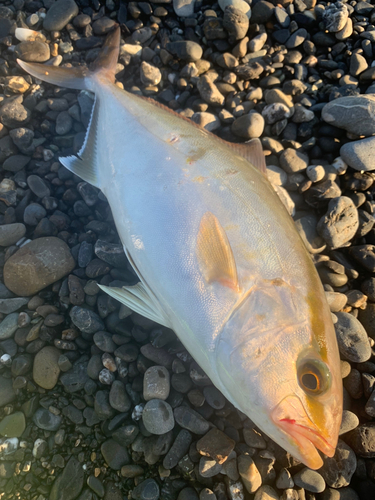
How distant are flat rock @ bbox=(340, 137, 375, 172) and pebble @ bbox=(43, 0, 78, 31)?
282 cm

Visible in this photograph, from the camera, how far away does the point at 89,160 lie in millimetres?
2129

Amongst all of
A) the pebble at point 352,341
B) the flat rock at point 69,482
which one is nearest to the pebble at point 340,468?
the pebble at point 352,341

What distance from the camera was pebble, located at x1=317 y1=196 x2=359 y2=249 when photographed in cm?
219

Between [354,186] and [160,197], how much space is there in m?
1.66

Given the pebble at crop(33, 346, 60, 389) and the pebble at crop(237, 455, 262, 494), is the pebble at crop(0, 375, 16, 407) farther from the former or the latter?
the pebble at crop(237, 455, 262, 494)

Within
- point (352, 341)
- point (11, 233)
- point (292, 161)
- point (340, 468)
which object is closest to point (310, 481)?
point (340, 468)

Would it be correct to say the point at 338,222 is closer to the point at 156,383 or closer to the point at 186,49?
the point at 156,383

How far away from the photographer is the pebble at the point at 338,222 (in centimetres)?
219

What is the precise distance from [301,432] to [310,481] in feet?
2.81

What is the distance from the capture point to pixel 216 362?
1.41m

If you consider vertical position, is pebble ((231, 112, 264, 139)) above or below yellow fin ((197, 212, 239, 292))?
above

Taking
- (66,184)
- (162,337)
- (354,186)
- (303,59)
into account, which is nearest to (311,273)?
(162,337)

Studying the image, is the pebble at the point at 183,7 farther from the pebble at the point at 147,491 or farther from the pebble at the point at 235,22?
the pebble at the point at 147,491

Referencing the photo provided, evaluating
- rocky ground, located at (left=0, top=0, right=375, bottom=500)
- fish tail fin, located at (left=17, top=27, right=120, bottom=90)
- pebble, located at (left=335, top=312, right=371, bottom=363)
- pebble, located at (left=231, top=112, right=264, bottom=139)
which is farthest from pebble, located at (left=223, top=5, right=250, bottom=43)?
pebble, located at (left=335, top=312, right=371, bottom=363)
